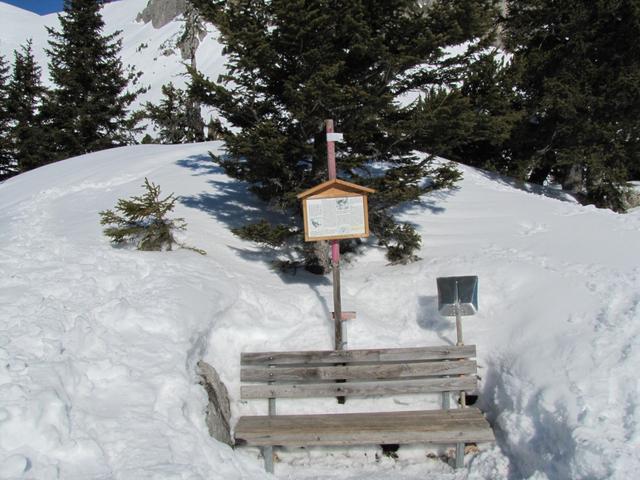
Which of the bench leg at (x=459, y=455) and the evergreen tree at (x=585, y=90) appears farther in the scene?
the evergreen tree at (x=585, y=90)

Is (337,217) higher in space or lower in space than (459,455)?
higher

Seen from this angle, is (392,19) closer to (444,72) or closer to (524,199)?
(444,72)

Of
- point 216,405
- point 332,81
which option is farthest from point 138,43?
point 216,405

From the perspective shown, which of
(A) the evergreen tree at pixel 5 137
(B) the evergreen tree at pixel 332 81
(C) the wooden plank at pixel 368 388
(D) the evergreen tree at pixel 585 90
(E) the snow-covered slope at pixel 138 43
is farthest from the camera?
(E) the snow-covered slope at pixel 138 43

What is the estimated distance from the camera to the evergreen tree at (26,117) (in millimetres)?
29688

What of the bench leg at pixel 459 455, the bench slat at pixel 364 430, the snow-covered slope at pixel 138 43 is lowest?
the bench leg at pixel 459 455

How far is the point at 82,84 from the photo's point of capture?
3011cm

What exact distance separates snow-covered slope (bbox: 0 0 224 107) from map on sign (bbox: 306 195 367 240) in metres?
38.9

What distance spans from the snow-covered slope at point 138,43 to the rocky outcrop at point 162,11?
1.77 metres

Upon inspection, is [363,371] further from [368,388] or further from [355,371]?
[368,388]

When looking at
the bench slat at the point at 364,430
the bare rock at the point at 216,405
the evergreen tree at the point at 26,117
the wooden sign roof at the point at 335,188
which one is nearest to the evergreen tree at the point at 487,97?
the wooden sign roof at the point at 335,188

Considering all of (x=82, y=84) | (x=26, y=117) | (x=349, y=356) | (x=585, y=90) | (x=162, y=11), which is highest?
(x=162, y=11)

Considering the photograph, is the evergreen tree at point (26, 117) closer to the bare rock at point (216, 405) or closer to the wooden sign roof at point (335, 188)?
the wooden sign roof at point (335, 188)

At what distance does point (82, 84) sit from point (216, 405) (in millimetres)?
29005
